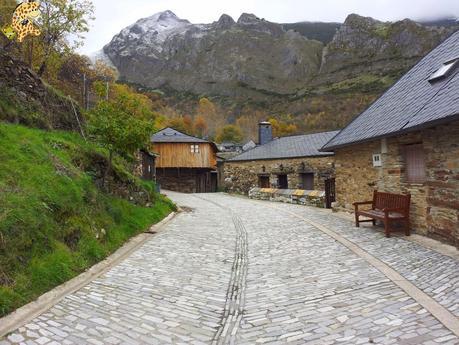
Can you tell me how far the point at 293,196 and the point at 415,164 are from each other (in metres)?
11.4

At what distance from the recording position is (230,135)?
62.7 metres

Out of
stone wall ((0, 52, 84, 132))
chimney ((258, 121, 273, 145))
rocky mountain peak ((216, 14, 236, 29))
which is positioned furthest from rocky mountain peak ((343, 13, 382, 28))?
stone wall ((0, 52, 84, 132))

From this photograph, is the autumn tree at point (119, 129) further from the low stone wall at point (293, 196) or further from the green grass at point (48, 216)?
the low stone wall at point (293, 196)

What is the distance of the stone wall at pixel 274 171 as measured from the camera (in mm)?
22641

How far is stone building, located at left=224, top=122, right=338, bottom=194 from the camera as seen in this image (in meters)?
22.9

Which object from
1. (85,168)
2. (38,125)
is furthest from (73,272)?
(38,125)

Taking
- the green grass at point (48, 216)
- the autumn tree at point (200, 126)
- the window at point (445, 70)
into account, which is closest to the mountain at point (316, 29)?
the autumn tree at point (200, 126)

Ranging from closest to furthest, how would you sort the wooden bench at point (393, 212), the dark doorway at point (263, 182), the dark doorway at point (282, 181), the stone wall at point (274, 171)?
the wooden bench at point (393, 212)
the stone wall at point (274, 171)
the dark doorway at point (282, 181)
the dark doorway at point (263, 182)

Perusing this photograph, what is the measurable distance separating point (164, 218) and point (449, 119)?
8795mm

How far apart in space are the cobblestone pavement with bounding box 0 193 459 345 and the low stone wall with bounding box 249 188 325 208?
10.0 metres

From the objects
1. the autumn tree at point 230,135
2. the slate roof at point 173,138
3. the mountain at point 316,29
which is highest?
the mountain at point 316,29

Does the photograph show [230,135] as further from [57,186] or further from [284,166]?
[57,186]

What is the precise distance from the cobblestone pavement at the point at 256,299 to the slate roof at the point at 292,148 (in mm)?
15872

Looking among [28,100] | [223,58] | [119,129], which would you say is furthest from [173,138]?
[223,58]
